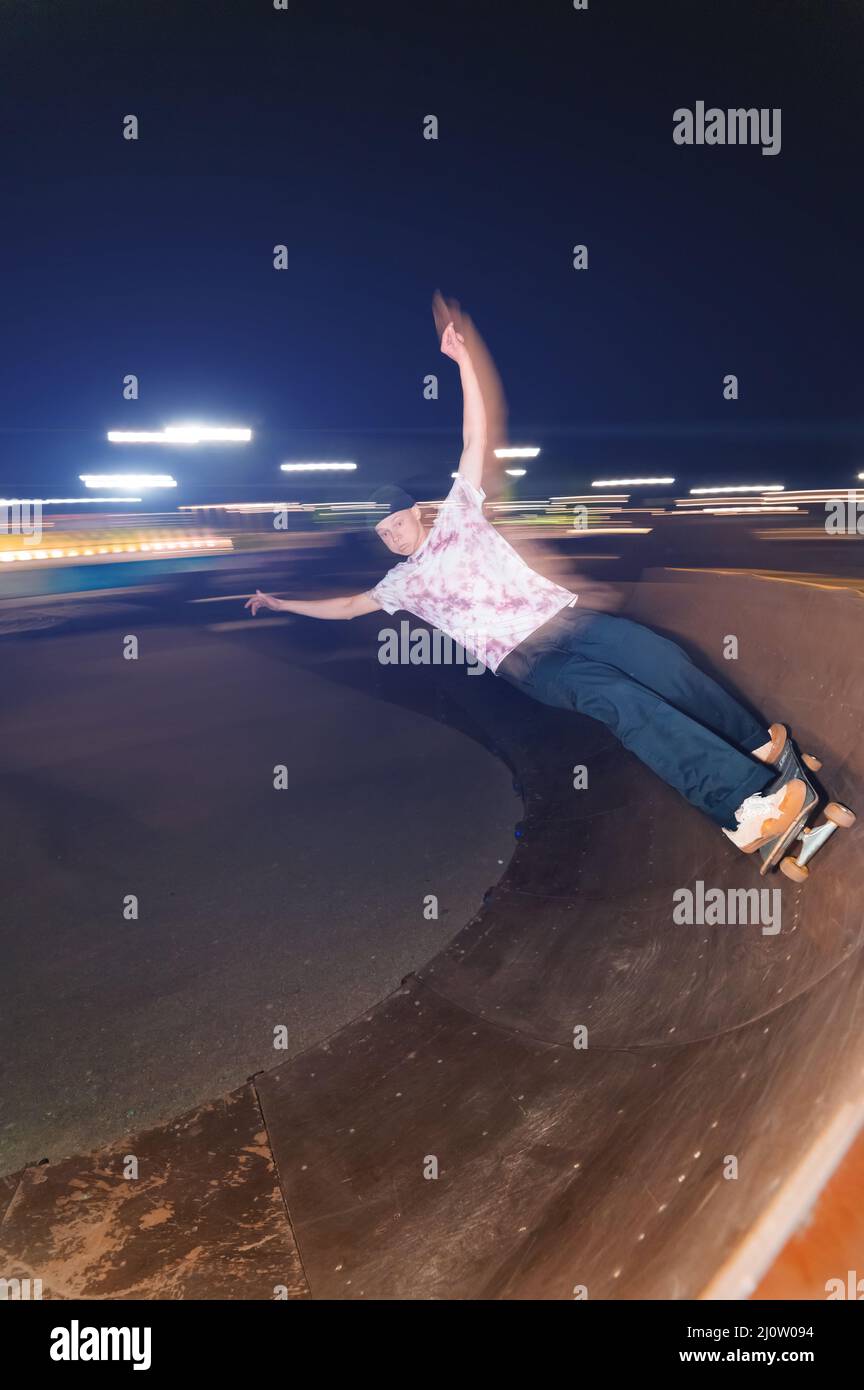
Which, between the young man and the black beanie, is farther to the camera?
the black beanie

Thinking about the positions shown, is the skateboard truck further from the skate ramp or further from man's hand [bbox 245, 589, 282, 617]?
man's hand [bbox 245, 589, 282, 617]

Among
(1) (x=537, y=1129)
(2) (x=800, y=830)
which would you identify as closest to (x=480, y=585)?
(2) (x=800, y=830)

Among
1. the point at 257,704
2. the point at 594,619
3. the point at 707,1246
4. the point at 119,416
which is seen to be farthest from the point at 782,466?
the point at 119,416

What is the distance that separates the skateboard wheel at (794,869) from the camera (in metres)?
3.06

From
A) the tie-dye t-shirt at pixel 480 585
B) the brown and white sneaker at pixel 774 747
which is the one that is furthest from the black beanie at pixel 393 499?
the brown and white sneaker at pixel 774 747

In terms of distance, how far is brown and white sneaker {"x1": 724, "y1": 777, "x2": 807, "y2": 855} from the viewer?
3016 mm

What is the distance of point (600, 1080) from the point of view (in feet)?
8.71

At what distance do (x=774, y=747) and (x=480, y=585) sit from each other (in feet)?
5.87

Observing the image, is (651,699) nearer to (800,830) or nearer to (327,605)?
(800,830)

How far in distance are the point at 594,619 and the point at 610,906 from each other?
1.66 metres

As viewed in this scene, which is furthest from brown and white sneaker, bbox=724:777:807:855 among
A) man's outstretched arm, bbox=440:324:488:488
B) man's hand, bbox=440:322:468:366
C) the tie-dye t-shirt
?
man's hand, bbox=440:322:468:366

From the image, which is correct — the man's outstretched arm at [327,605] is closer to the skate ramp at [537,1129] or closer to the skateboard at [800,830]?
the skate ramp at [537,1129]

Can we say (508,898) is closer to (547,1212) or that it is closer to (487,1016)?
(487,1016)

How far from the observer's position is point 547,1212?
2.10 m
